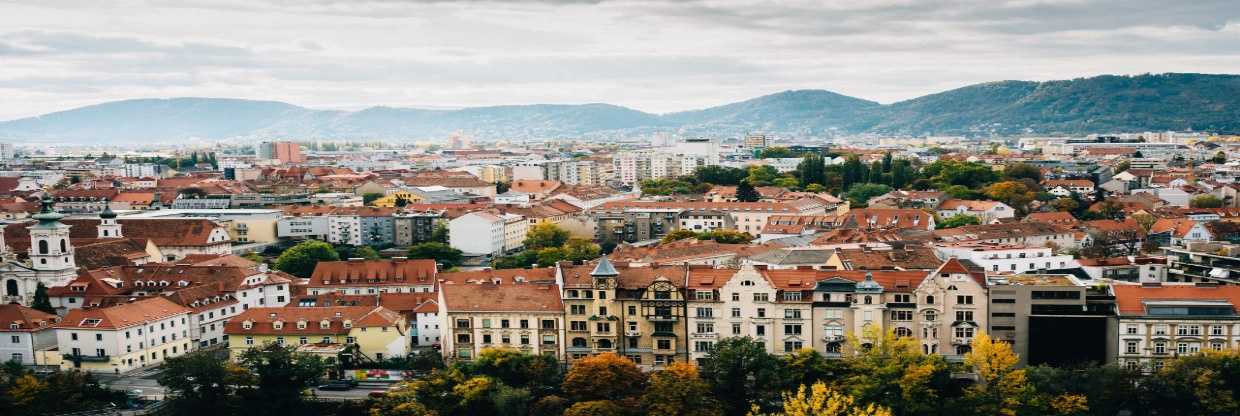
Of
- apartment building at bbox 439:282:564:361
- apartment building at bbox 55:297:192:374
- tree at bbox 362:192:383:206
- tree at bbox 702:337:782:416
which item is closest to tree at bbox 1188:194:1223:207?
tree at bbox 702:337:782:416

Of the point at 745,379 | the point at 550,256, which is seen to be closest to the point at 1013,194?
the point at 550,256

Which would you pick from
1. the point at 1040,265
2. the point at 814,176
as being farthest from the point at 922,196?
the point at 1040,265

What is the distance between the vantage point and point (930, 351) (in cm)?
5222

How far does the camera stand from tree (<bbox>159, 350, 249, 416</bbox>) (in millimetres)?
49656

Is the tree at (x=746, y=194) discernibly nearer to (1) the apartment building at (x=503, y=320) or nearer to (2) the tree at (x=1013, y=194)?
(2) the tree at (x=1013, y=194)

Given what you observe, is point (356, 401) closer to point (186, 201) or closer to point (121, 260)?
point (121, 260)

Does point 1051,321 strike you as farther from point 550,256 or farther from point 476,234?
point 476,234

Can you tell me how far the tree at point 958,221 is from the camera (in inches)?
4011

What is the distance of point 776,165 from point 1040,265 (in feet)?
434

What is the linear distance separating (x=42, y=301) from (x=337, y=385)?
25041mm

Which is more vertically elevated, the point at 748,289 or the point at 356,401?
the point at 748,289

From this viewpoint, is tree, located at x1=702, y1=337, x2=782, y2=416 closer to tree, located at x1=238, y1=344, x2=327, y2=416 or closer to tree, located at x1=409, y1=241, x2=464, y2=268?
tree, located at x1=238, y1=344, x2=327, y2=416

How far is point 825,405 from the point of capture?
151 feet

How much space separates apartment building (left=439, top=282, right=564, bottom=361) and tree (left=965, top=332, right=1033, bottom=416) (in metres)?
20.1
